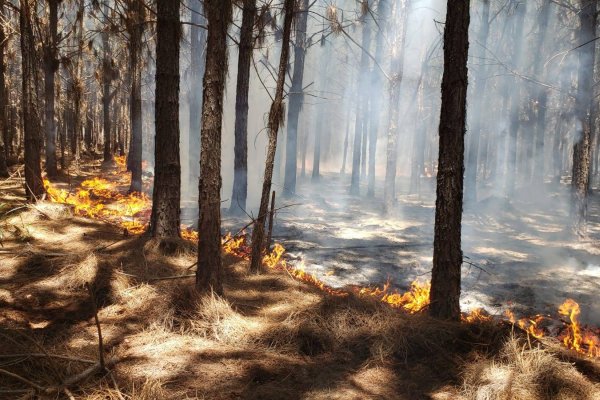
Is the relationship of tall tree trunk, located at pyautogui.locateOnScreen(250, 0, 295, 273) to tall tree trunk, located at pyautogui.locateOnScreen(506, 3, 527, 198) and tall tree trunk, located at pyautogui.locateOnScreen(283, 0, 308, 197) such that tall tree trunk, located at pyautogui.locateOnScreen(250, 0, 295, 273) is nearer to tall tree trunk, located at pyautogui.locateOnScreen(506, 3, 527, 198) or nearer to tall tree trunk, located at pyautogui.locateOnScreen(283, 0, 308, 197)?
tall tree trunk, located at pyautogui.locateOnScreen(283, 0, 308, 197)

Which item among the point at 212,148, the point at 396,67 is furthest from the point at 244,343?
the point at 396,67

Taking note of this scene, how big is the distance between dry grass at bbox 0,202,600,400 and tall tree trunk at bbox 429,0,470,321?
462 mm

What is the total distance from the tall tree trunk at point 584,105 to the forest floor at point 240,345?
34.9 feet

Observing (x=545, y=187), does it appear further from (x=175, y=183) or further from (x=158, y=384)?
(x=158, y=384)

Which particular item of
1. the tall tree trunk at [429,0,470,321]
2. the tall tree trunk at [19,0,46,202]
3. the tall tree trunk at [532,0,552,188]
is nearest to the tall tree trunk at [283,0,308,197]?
the tall tree trunk at [532,0,552,188]

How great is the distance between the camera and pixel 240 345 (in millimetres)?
4008

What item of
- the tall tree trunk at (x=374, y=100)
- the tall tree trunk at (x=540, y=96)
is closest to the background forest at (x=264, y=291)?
the tall tree trunk at (x=540, y=96)

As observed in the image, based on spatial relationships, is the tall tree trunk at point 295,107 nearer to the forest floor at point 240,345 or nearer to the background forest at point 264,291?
the background forest at point 264,291

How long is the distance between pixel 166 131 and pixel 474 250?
8.38m

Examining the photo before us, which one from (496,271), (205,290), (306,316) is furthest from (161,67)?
(496,271)

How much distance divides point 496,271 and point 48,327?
8.39 metres

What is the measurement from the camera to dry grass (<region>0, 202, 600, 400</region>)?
325 cm

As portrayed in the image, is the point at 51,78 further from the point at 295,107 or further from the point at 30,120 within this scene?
the point at 295,107

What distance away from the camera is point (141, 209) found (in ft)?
39.8
